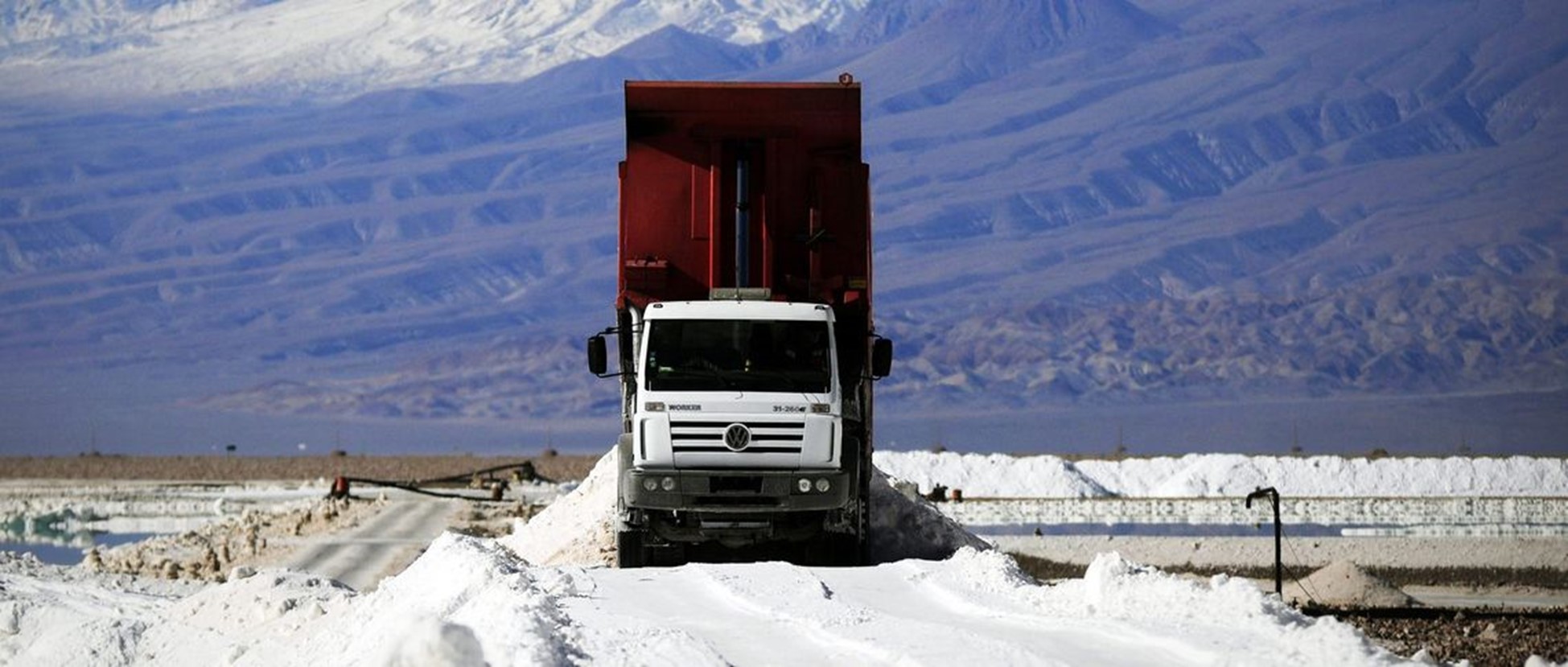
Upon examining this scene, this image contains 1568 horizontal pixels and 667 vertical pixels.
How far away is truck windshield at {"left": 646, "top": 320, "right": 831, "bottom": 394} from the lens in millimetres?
25688

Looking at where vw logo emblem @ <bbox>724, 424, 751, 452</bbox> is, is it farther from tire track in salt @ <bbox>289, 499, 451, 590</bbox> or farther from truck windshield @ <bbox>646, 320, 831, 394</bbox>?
tire track in salt @ <bbox>289, 499, 451, 590</bbox>

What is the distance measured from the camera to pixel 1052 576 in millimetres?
38250

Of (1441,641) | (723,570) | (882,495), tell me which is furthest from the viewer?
(882,495)

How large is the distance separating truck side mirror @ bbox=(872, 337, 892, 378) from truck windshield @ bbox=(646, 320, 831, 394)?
0.58 meters

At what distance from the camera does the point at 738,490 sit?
2564cm

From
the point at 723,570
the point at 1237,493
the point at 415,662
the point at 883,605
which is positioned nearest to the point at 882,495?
the point at 723,570

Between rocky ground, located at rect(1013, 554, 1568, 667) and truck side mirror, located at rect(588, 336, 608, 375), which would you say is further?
truck side mirror, located at rect(588, 336, 608, 375)

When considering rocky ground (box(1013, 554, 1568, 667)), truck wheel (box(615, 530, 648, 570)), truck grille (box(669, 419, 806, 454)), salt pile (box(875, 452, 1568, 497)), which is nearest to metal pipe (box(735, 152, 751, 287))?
truck grille (box(669, 419, 806, 454))

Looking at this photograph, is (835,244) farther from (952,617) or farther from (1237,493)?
(1237,493)

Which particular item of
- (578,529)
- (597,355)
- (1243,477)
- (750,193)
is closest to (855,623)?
(597,355)

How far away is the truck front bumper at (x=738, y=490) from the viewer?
83.9 ft

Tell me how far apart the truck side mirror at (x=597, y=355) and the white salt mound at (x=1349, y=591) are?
899 cm

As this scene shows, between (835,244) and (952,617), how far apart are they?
695 cm

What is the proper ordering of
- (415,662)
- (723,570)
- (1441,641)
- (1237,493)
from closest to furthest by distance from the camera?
1. (415,662)
2. (1441,641)
3. (723,570)
4. (1237,493)
